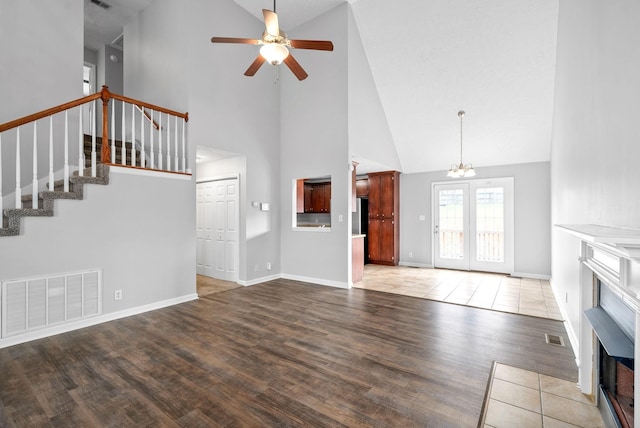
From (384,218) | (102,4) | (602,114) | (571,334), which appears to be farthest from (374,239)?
(102,4)

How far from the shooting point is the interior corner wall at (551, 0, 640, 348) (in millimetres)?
1438

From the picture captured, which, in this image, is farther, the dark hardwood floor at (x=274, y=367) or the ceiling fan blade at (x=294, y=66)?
the ceiling fan blade at (x=294, y=66)

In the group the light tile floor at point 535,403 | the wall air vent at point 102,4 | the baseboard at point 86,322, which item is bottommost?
the light tile floor at point 535,403

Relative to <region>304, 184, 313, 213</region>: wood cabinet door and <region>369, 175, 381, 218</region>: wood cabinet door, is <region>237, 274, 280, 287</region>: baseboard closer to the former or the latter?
<region>304, 184, 313, 213</region>: wood cabinet door

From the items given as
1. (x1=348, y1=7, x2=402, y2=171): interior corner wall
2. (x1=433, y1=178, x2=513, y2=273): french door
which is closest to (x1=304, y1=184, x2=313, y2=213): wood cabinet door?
(x1=348, y1=7, x2=402, y2=171): interior corner wall

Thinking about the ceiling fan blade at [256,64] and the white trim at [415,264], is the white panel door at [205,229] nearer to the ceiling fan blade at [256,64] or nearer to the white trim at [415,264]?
the ceiling fan blade at [256,64]

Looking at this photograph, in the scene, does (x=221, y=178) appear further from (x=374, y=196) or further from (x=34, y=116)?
(x=374, y=196)

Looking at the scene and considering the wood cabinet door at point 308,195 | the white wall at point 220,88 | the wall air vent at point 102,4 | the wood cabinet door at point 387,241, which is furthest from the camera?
the wood cabinet door at point 308,195

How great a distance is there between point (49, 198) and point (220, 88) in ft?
9.96

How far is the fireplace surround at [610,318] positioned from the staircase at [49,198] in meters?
4.58

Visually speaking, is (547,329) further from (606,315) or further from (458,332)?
(606,315)

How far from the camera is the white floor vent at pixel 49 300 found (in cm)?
304

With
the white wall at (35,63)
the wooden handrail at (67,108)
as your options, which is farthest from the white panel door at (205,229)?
the white wall at (35,63)

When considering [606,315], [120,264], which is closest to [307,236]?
[120,264]
